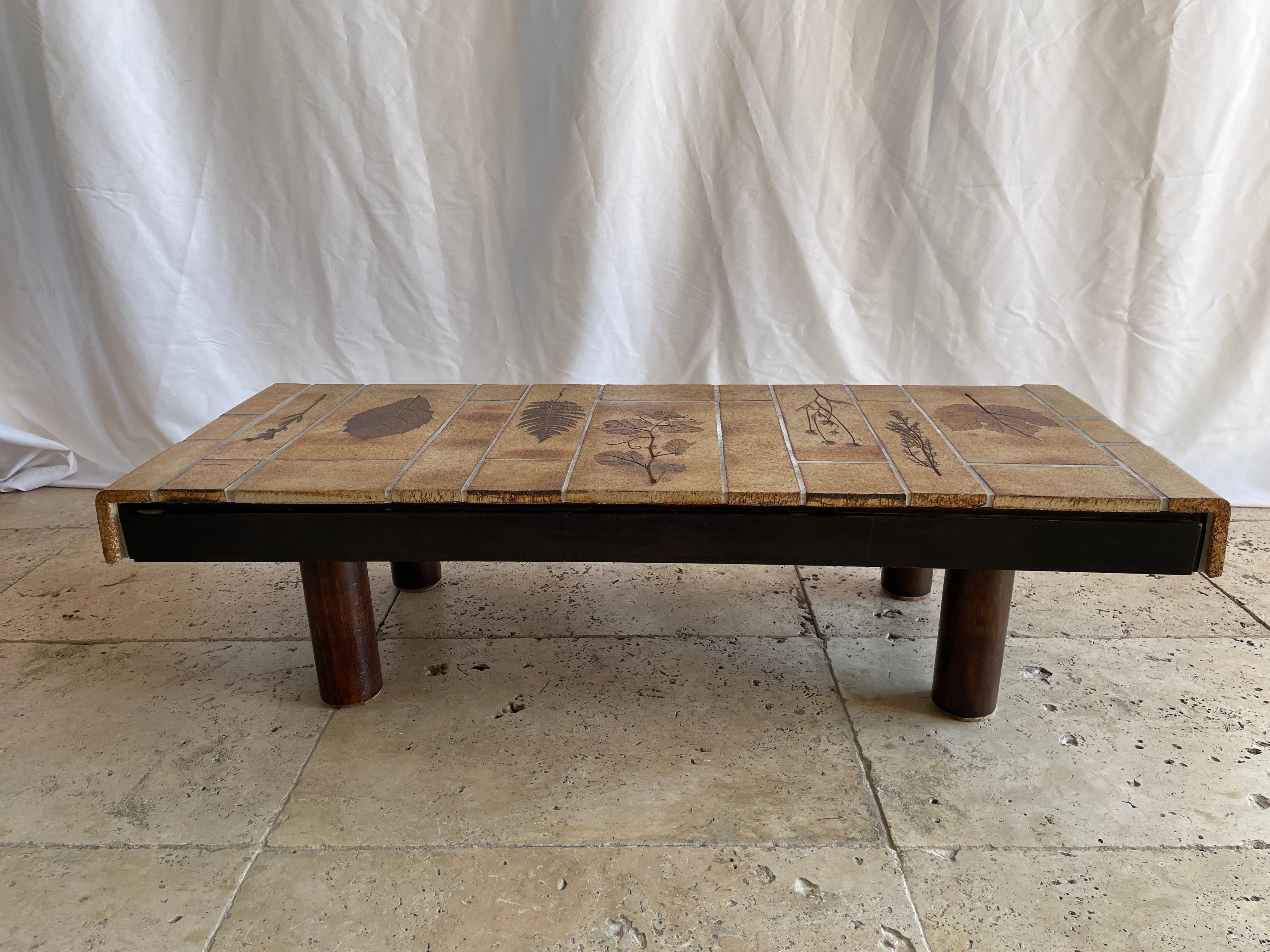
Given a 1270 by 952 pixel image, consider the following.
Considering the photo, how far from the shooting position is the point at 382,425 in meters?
2.05

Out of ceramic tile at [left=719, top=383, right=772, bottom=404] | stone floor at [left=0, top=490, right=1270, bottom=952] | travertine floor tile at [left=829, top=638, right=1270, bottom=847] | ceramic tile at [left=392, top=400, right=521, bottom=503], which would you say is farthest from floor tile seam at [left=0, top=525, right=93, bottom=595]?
travertine floor tile at [left=829, top=638, right=1270, bottom=847]

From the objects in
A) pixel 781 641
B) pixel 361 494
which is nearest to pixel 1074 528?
pixel 781 641

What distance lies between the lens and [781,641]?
7.52 ft

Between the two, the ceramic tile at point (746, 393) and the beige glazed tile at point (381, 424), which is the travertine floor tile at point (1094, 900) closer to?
the ceramic tile at point (746, 393)

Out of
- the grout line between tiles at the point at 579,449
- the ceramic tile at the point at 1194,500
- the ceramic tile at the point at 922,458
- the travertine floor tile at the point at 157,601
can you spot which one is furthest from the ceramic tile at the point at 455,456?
the ceramic tile at the point at 1194,500

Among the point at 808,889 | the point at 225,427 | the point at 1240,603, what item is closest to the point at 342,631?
the point at 225,427

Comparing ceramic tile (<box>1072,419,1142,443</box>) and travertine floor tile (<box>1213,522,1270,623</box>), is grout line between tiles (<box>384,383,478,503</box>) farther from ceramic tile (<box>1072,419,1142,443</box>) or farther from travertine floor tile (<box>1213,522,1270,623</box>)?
travertine floor tile (<box>1213,522,1270,623</box>)

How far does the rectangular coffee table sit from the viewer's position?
5.31 ft

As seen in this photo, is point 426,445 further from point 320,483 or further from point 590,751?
point 590,751

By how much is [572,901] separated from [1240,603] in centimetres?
199

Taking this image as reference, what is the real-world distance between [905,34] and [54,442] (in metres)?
3.24

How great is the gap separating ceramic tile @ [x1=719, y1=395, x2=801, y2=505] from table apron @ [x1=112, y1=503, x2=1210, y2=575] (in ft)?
0.09

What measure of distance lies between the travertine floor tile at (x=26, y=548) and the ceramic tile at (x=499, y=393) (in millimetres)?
1538

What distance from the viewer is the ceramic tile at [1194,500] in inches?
61.7
